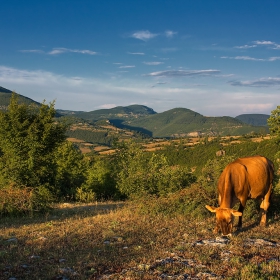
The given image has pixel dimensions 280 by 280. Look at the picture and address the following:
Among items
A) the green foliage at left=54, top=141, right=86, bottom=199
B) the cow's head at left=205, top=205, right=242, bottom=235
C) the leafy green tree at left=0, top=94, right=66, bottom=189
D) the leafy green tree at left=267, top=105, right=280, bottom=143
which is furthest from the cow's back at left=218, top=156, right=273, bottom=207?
the green foliage at left=54, top=141, right=86, bottom=199

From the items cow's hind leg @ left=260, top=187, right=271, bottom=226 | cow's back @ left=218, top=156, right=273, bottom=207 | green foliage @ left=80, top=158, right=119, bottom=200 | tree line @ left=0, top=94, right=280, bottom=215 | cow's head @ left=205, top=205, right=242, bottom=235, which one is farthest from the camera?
green foliage @ left=80, top=158, right=119, bottom=200

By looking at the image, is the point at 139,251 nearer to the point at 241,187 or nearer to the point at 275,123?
the point at 241,187

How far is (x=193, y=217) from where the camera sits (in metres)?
13.7

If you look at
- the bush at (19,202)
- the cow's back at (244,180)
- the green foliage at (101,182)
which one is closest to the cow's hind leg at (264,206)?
the cow's back at (244,180)

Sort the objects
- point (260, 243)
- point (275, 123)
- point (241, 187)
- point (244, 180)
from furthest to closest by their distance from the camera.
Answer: point (275, 123) → point (244, 180) → point (241, 187) → point (260, 243)

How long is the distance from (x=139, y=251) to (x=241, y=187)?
15.6ft

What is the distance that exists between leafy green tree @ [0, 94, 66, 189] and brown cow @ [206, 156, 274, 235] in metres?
15.8

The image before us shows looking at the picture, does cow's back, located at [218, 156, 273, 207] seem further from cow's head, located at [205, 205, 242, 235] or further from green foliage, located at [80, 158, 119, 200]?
green foliage, located at [80, 158, 119, 200]

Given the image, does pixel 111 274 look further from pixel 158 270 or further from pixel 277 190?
pixel 277 190

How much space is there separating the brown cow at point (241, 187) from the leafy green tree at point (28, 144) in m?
15.8

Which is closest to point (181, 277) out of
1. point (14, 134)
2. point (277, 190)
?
point (277, 190)

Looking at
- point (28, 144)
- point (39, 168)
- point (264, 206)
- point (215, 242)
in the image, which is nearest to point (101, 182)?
point (39, 168)

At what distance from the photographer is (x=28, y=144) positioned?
2292 centimetres

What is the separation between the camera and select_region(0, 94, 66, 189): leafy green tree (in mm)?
22484
